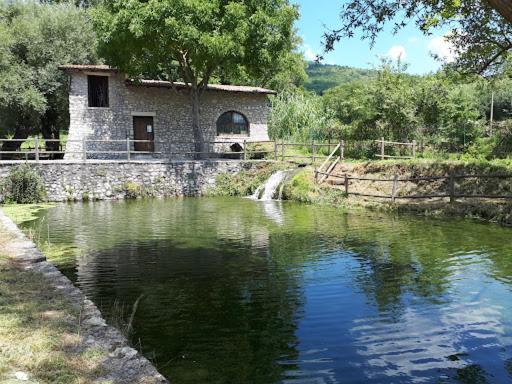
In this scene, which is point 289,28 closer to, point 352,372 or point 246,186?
point 246,186

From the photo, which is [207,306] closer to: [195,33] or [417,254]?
[417,254]

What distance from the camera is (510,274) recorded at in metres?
8.01

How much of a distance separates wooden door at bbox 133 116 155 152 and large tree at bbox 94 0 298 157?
3.21 meters

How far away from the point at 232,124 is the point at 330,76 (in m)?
72.8

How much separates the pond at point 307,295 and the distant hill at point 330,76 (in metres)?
77.4

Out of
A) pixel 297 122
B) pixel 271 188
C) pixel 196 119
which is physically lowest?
pixel 271 188

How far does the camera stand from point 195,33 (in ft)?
67.9

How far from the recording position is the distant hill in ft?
298

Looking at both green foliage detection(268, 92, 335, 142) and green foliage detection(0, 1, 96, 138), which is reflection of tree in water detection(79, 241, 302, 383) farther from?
green foliage detection(268, 92, 335, 142)

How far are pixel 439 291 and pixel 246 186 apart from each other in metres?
15.6

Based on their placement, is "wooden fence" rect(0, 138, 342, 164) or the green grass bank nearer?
the green grass bank

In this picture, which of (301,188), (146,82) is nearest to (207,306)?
(301,188)

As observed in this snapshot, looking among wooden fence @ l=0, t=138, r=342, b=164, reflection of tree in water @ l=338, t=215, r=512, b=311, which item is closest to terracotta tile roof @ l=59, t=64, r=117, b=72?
wooden fence @ l=0, t=138, r=342, b=164

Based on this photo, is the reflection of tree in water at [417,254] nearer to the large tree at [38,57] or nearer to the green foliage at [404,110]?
the green foliage at [404,110]
